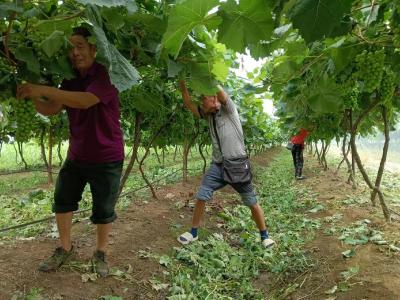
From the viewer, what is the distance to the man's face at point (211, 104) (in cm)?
445

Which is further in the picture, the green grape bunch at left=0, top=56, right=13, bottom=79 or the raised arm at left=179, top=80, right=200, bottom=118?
the raised arm at left=179, top=80, right=200, bottom=118

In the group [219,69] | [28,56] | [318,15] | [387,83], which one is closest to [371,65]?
[387,83]

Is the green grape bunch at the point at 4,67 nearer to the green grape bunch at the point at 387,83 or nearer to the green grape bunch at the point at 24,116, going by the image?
the green grape bunch at the point at 24,116

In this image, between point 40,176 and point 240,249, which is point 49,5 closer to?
point 240,249

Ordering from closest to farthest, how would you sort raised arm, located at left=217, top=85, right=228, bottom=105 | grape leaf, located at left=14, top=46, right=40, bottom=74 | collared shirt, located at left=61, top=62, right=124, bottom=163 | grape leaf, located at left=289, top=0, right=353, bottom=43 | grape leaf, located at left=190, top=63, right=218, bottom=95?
1. grape leaf, located at left=289, top=0, right=353, bottom=43
2. grape leaf, located at left=14, top=46, right=40, bottom=74
3. grape leaf, located at left=190, top=63, right=218, bottom=95
4. collared shirt, located at left=61, top=62, right=124, bottom=163
5. raised arm, located at left=217, top=85, right=228, bottom=105

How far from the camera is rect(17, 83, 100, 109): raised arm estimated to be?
2184mm

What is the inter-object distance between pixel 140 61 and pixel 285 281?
2402 mm

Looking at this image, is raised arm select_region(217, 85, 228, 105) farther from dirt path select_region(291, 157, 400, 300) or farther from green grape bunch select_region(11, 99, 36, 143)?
green grape bunch select_region(11, 99, 36, 143)

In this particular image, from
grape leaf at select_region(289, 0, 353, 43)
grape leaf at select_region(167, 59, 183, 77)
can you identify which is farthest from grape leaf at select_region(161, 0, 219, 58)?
grape leaf at select_region(167, 59, 183, 77)

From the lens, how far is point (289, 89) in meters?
3.75

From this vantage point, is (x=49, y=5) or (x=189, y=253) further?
(x=189, y=253)

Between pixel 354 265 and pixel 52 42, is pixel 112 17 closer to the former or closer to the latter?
pixel 52 42

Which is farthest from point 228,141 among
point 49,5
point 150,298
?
point 49,5

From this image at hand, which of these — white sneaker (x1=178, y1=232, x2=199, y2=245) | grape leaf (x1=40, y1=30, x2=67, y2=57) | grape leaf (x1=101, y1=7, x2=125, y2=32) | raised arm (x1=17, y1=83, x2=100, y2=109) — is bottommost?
white sneaker (x1=178, y1=232, x2=199, y2=245)
